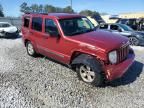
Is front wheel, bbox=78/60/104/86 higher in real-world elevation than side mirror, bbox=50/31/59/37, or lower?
lower

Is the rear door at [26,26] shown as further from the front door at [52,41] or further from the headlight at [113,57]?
the headlight at [113,57]

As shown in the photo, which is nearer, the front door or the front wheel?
the front wheel

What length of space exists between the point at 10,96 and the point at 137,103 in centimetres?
300

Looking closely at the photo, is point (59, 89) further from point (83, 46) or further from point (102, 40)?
point (102, 40)

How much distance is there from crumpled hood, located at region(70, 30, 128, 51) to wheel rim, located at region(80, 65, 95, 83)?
710 mm

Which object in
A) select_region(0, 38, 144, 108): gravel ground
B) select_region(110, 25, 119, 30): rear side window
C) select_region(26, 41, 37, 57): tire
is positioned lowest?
select_region(0, 38, 144, 108): gravel ground

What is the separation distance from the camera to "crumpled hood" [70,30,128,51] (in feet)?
17.8

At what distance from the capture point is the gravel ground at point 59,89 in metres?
4.73

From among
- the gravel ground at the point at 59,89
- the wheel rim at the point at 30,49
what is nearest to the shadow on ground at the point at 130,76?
the gravel ground at the point at 59,89

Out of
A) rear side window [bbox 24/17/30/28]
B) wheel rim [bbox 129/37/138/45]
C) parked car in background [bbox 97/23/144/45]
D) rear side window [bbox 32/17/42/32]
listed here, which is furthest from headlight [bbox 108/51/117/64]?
wheel rim [bbox 129/37/138/45]

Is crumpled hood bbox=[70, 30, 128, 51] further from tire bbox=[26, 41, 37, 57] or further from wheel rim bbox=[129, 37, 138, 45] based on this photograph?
wheel rim bbox=[129, 37, 138, 45]

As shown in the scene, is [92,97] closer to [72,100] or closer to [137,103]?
[72,100]

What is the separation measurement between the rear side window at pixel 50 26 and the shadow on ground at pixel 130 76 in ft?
8.08

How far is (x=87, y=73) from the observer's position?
579 centimetres
